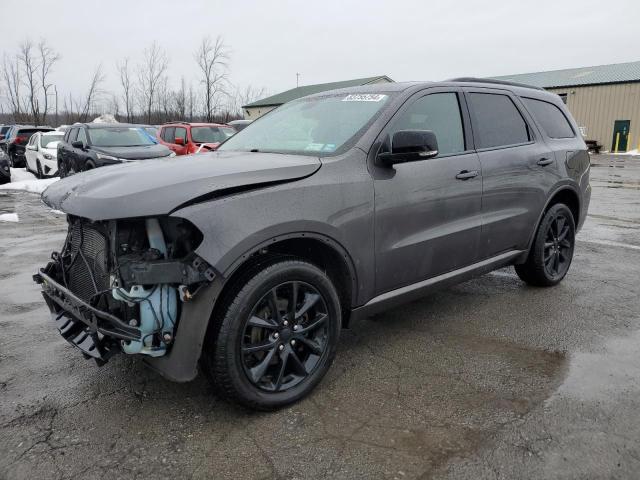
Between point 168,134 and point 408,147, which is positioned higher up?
point 168,134

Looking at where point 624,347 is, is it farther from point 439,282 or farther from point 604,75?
point 604,75

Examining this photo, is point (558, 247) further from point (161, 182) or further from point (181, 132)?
point (181, 132)

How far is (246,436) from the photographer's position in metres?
2.64

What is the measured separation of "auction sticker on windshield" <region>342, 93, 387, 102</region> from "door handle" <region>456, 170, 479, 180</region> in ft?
2.54

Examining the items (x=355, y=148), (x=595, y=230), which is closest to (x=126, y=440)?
(x=355, y=148)

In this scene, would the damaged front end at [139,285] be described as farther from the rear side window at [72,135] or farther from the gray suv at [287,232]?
the rear side window at [72,135]

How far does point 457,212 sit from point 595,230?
205 inches

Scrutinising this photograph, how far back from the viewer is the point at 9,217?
952 cm

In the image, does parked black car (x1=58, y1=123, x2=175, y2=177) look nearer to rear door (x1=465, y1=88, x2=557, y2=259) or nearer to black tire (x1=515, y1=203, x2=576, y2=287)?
rear door (x1=465, y1=88, x2=557, y2=259)

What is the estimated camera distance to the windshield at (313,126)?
3.38 meters

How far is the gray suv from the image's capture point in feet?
8.27

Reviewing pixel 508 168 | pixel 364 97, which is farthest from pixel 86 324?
pixel 508 168

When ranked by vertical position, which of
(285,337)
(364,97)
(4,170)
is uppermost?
(364,97)

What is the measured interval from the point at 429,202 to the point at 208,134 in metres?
11.4
